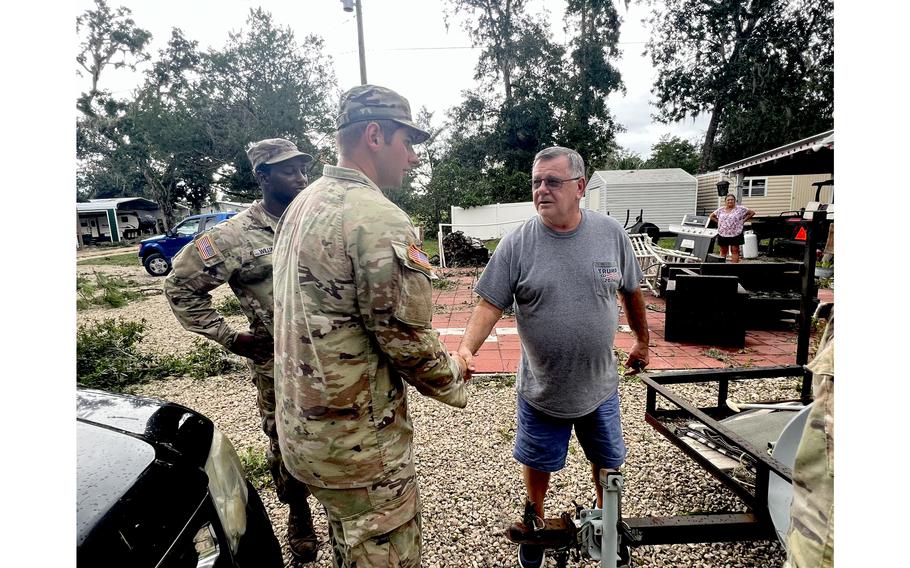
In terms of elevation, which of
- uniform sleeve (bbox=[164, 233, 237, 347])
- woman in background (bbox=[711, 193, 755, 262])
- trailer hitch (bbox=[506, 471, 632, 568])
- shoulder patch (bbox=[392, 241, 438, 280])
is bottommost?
trailer hitch (bbox=[506, 471, 632, 568])

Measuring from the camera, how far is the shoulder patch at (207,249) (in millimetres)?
2137

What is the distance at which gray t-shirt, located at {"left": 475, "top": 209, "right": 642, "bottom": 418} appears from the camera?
6.35 feet

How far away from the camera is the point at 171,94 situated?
92.5 ft

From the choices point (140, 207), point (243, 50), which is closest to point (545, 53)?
point (243, 50)

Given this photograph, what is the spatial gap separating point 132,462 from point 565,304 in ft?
5.17

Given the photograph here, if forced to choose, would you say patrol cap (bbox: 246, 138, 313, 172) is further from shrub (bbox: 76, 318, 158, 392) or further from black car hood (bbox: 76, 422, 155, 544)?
shrub (bbox: 76, 318, 158, 392)

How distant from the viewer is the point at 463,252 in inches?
460

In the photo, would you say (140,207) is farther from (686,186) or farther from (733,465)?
(733,465)

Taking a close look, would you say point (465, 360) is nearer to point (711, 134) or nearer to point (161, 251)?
point (161, 251)

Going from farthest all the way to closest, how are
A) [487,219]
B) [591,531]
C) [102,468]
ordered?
1. [487,219]
2. [591,531]
3. [102,468]

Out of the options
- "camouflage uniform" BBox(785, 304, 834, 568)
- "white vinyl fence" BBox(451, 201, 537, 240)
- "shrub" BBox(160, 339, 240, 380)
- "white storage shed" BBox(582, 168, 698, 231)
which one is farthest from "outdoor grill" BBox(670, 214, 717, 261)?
"white storage shed" BBox(582, 168, 698, 231)

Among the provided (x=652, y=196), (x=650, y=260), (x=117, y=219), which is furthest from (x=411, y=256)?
(x=117, y=219)

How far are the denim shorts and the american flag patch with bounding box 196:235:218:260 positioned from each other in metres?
1.64

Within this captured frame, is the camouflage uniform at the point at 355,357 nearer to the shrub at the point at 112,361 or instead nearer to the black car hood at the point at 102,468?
the black car hood at the point at 102,468
